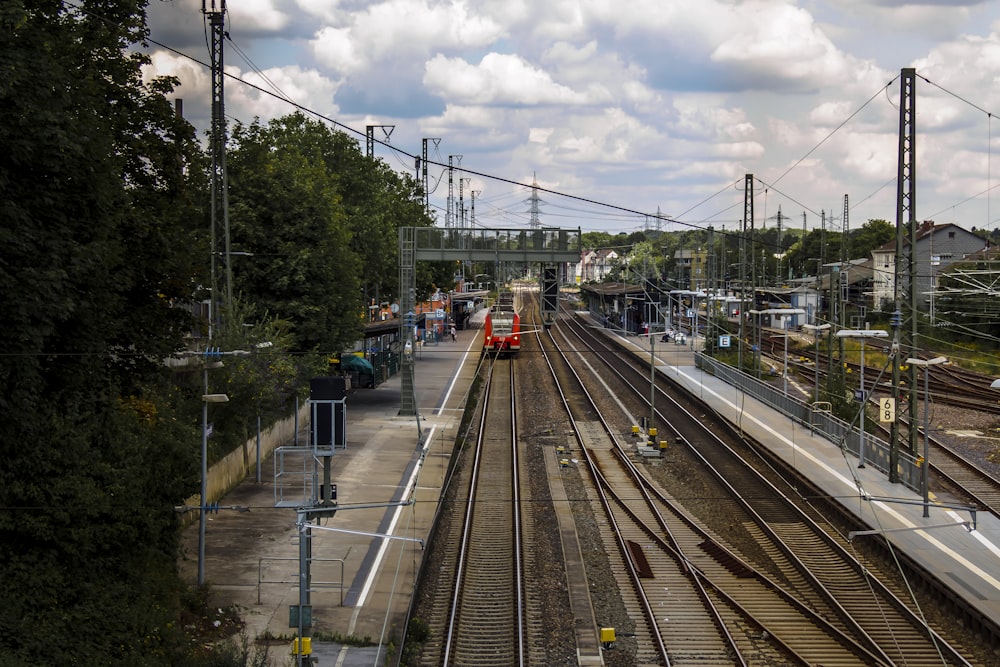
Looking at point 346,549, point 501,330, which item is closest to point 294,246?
point 346,549

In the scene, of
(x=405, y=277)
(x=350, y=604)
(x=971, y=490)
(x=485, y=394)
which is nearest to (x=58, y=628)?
(x=350, y=604)

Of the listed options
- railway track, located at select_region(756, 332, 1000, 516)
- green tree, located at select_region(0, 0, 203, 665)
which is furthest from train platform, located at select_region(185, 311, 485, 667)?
railway track, located at select_region(756, 332, 1000, 516)

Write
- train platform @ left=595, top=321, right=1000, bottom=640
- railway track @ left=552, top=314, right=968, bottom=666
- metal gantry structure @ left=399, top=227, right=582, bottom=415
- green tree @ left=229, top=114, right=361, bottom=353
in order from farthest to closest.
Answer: metal gantry structure @ left=399, top=227, right=582, bottom=415 < green tree @ left=229, top=114, right=361, bottom=353 < train platform @ left=595, top=321, right=1000, bottom=640 < railway track @ left=552, top=314, right=968, bottom=666

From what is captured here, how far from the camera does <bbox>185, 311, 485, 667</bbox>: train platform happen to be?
1516 centimetres

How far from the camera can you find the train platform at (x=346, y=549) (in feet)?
49.7

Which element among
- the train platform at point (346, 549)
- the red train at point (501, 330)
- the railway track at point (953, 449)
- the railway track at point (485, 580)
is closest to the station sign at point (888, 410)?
the railway track at point (953, 449)

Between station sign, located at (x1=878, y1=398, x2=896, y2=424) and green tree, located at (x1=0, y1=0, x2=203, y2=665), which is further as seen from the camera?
station sign, located at (x1=878, y1=398, x2=896, y2=424)

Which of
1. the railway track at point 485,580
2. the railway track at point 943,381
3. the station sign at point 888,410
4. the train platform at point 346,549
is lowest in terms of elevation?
the railway track at point 485,580

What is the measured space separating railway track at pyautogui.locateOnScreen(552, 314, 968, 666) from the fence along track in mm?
2897

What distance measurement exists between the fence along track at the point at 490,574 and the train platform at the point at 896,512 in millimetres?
5994

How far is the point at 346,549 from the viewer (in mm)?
19891

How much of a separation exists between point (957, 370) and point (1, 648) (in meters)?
47.6

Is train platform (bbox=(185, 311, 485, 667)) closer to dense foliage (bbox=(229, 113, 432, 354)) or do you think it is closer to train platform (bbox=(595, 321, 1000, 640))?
dense foliage (bbox=(229, 113, 432, 354))

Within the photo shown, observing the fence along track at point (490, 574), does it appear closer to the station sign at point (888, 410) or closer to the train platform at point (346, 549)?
the train platform at point (346, 549)
